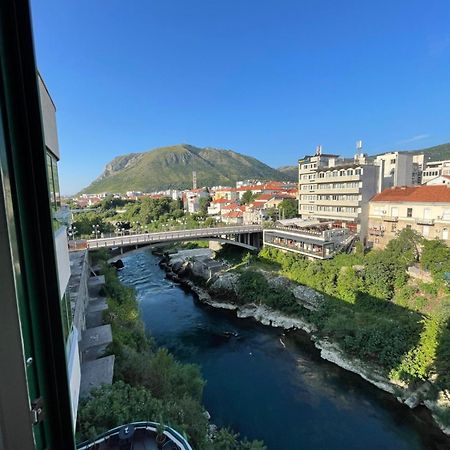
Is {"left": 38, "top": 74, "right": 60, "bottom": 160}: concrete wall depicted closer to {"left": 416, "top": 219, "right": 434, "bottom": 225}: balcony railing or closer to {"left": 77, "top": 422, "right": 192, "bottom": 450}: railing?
{"left": 77, "top": 422, "right": 192, "bottom": 450}: railing

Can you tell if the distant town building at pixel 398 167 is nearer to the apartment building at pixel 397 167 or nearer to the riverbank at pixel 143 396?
the apartment building at pixel 397 167

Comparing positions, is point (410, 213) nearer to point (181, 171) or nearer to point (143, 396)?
point (143, 396)

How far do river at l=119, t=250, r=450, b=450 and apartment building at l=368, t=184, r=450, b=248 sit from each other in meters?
7.58

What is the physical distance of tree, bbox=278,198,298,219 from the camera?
24891 mm

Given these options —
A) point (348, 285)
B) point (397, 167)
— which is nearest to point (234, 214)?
point (397, 167)

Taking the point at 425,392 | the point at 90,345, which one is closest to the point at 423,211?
the point at 425,392

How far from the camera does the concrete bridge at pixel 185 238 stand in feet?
51.9

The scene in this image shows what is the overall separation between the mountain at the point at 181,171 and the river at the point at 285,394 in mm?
80614

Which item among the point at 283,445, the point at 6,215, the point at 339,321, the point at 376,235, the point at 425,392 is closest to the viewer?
the point at 6,215

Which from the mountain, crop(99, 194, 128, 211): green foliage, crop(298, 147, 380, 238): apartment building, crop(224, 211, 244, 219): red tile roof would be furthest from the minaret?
the mountain

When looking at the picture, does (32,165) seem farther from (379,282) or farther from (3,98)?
(379,282)

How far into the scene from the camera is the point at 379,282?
41.9ft

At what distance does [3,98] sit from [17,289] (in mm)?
491

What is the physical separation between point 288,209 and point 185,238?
35.9 ft
